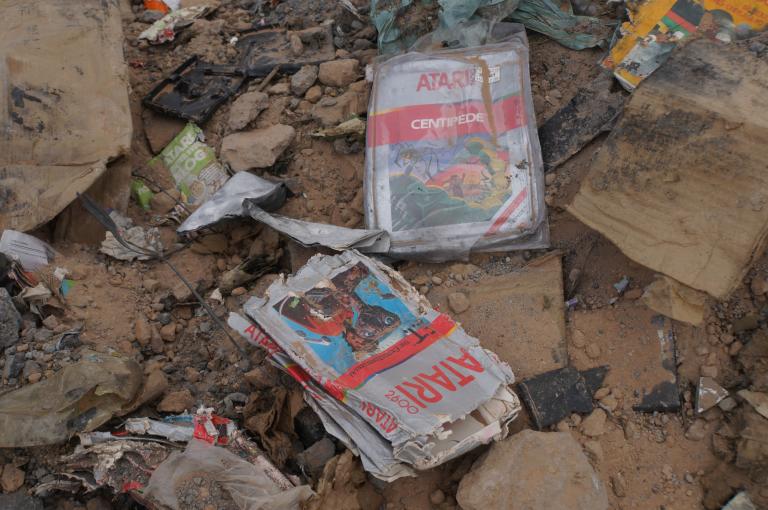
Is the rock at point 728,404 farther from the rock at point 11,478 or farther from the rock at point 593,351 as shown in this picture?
the rock at point 11,478

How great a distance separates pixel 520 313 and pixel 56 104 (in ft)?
8.21

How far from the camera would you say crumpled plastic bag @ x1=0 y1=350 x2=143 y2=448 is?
238cm

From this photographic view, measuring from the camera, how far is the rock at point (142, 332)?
282 centimetres

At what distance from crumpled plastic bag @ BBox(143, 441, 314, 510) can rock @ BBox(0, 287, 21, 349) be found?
937 mm

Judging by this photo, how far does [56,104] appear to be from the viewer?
3.28m

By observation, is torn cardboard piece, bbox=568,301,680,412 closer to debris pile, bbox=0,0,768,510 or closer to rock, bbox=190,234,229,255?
debris pile, bbox=0,0,768,510

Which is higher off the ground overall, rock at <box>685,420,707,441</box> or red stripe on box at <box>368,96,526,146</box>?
red stripe on box at <box>368,96,526,146</box>

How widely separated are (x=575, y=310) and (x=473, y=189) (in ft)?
2.38

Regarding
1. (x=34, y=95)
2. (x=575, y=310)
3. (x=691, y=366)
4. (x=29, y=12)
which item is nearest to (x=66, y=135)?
(x=34, y=95)

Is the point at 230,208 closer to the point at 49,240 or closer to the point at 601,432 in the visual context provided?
the point at 49,240

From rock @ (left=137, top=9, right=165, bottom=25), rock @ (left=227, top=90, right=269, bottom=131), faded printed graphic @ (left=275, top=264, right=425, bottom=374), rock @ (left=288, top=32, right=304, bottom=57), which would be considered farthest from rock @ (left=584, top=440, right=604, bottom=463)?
rock @ (left=137, top=9, right=165, bottom=25)

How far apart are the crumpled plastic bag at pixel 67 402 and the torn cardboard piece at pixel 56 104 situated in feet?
3.03

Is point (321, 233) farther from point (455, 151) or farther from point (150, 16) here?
point (150, 16)

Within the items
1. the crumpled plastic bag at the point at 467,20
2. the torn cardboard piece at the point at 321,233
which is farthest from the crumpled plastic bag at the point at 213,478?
the crumpled plastic bag at the point at 467,20
